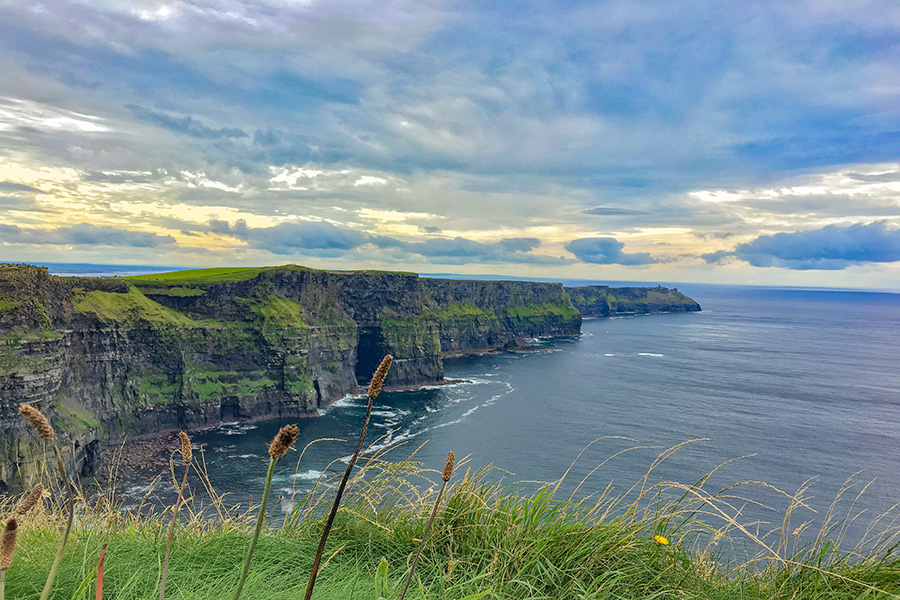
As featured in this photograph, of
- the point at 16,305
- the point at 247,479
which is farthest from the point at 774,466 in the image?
the point at 16,305

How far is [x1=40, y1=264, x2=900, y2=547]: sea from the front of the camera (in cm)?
4469

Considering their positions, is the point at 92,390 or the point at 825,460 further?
the point at 92,390

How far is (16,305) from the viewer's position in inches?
1748

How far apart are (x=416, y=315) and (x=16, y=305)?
73.5m

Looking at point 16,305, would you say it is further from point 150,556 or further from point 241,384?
point 150,556

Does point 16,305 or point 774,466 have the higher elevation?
point 16,305

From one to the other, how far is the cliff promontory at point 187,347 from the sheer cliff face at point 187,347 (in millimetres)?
161

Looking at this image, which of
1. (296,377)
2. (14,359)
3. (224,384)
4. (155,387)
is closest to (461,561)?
(14,359)

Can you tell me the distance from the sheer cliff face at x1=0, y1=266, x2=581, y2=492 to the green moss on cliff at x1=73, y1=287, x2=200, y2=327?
20 cm

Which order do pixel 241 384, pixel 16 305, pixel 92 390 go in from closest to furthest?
pixel 16 305 → pixel 92 390 → pixel 241 384

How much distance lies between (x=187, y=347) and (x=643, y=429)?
6307 cm

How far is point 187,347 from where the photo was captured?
72562 millimetres

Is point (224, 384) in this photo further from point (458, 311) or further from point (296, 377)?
point (458, 311)

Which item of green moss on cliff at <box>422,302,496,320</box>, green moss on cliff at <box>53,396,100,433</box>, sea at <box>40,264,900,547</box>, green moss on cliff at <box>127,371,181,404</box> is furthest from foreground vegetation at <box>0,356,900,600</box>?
green moss on cliff at <box>422,302,496,320</box>
